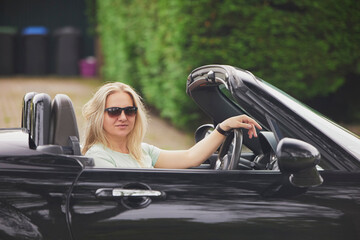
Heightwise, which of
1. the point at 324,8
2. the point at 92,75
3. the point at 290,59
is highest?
the point at 324,8

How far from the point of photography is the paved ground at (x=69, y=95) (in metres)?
10.8

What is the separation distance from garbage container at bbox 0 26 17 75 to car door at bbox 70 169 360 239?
2173 cm

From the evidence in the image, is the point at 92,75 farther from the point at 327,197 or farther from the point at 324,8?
the point at 327,197

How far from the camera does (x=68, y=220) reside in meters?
2.84

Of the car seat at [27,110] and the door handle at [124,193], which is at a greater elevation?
the car seat at [27,110]

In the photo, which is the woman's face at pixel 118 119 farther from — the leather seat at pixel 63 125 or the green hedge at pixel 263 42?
the green hedge at pixel 263 42

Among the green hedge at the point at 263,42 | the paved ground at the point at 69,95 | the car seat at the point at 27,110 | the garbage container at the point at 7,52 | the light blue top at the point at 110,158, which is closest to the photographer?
the light blue top at the point at 110,158

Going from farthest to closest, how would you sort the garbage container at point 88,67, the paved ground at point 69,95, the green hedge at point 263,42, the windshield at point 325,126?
the garbage container at point 88,67, the paved ground at point 69,95, the green hedge at point 263,42, the windshield at point 325,126

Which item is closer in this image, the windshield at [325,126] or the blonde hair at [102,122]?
the windshield at [325,126]

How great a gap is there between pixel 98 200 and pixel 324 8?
27.3 ft

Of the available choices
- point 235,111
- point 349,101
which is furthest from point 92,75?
point 235,111

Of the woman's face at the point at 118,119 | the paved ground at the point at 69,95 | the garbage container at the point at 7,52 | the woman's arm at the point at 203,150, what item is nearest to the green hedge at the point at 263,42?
the paved ground at the point at 69,95

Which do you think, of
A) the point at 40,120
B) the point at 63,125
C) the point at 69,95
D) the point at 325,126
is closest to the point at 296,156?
the point at 325,126

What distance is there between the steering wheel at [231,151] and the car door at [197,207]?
321mm
